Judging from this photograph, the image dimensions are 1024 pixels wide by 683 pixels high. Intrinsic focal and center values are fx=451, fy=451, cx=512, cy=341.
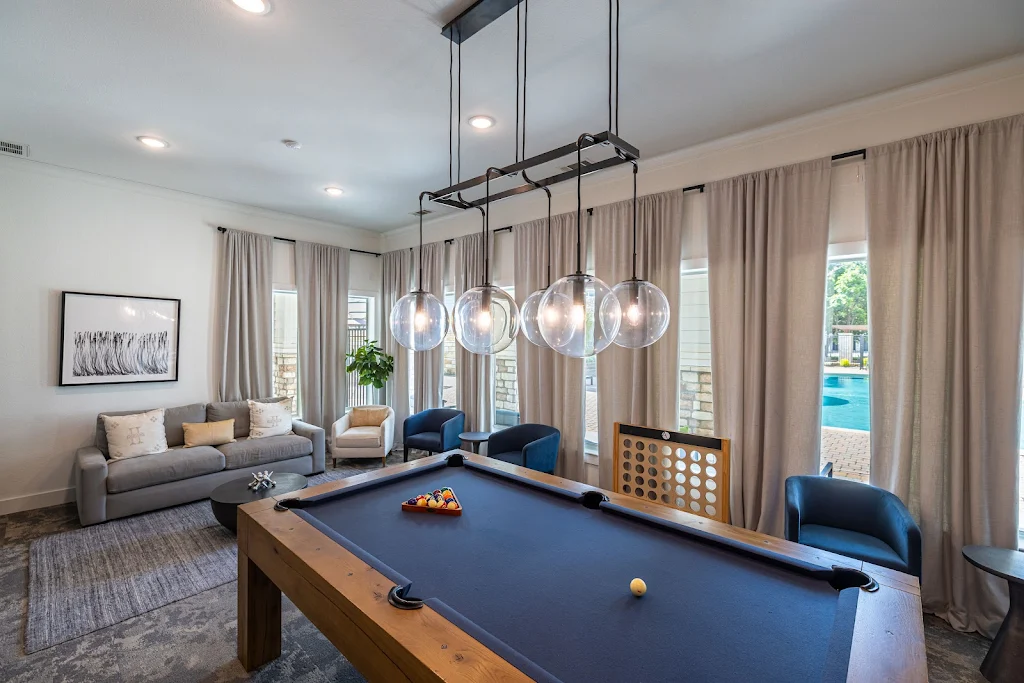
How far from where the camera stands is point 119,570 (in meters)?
2.90

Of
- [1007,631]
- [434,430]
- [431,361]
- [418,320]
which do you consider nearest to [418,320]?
[418,320]

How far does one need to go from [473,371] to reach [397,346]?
1639 millimetres

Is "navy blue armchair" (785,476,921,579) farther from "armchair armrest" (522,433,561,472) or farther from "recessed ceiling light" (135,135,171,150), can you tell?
"recessed ceiling light" (135,135,171,150)

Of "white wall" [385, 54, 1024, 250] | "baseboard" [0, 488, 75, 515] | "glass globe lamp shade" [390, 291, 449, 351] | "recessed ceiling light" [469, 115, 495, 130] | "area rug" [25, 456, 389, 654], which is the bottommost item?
"area rug" [25, 456, 389, 654]

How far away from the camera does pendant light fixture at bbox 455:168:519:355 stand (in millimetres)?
1881

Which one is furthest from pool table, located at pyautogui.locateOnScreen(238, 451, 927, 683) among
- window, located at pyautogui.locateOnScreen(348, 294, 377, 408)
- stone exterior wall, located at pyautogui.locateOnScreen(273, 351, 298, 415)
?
window, located at pyautogui.locateOnScreen(348, 294, 377, 408)

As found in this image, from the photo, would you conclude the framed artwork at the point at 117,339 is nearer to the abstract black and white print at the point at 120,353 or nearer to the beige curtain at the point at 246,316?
the abstract black and white print at the point at 120,353

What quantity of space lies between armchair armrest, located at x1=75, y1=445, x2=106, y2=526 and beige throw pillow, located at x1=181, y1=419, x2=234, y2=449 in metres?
0.72

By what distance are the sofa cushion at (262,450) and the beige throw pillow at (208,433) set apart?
0.25ft

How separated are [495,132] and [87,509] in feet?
13.9

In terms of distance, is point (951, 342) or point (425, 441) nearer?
point (951, 342)

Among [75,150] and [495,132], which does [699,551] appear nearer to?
[495,132]

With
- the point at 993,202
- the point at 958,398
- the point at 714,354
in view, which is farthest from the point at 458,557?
the point at 993,202

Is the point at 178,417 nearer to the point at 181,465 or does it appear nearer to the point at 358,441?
the point at 181,465
